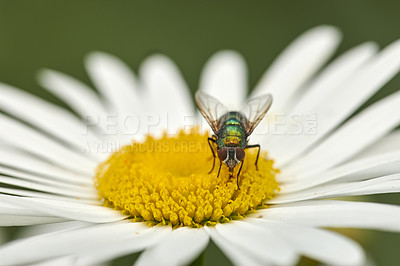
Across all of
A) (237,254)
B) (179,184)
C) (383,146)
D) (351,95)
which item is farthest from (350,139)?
(237,254)

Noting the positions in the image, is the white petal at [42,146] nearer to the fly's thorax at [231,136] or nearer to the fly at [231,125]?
the fly at [231,125]

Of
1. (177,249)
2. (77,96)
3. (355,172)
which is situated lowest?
(177,249)

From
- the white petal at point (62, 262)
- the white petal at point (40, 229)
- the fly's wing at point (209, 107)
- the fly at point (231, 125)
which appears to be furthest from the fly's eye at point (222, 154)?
the white petal at point (40, 229)

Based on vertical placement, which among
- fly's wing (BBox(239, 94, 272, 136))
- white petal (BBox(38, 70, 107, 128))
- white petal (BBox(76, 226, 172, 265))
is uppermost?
white petal (BBox(38, 70, 107, 128))

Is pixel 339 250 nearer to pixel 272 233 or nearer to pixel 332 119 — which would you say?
pixel 272 233

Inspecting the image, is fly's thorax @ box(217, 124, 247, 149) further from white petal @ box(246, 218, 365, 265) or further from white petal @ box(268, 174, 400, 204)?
white petal @ box(246, 218, 365, 265)

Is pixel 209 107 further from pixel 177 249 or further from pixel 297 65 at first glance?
pixel 177 249

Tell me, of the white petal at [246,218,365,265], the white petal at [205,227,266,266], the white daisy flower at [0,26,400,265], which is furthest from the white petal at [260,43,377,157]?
the white petal at [246,218,365,265]
